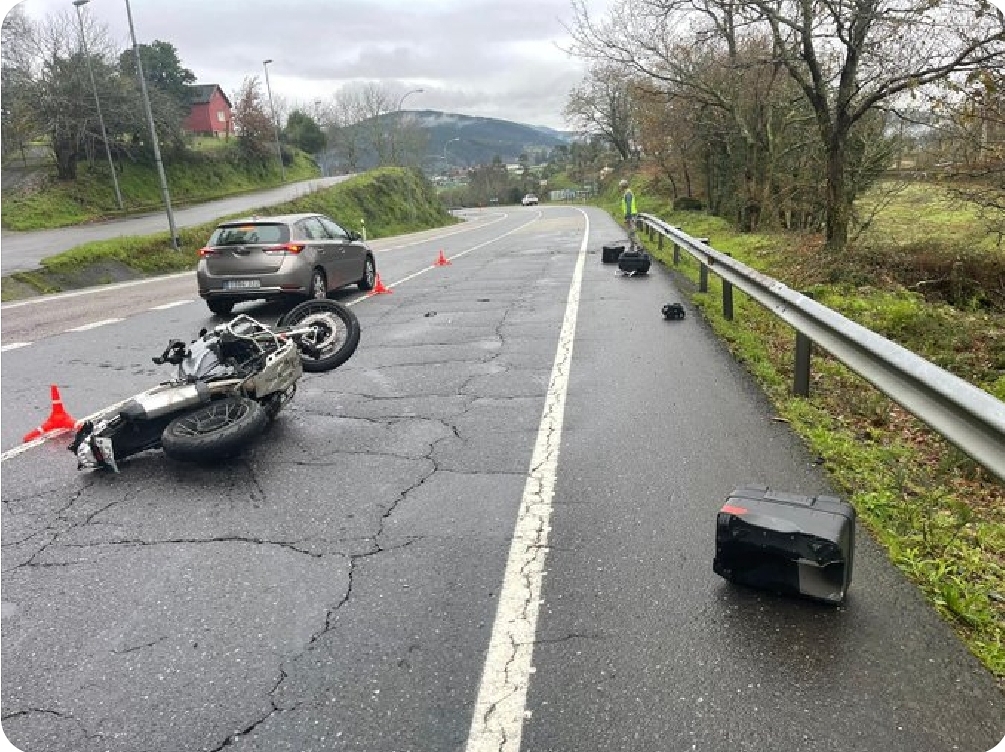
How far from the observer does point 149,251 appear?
75.4 ft

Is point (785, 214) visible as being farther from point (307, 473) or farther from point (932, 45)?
point (307, 473)

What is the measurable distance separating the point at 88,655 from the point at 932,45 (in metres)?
13.6

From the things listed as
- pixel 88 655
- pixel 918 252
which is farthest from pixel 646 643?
pixel 918 252

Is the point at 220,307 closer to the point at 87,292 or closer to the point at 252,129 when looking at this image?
the point at 87,292

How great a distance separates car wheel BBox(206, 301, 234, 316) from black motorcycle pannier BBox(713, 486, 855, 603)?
10.4 m

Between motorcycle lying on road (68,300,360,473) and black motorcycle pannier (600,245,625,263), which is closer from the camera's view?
motorcycle lying on road (68,300,360,473)

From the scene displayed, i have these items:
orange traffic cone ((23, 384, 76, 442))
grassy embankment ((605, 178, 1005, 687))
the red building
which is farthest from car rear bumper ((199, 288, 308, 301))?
the red building

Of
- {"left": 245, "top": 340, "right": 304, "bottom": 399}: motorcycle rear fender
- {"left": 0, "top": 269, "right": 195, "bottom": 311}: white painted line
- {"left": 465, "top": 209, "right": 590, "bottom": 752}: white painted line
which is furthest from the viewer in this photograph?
{"left": 0, "top": 269, "right": 195, "bottom": 311}: white painted line

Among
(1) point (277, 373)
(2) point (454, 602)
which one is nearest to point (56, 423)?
(1) point (277, 373)

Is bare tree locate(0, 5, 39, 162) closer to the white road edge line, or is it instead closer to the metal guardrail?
the white road edge line

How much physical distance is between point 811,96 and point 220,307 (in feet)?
37.6

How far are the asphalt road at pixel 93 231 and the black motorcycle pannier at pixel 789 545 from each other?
837 inches

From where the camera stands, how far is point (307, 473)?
16.0ft

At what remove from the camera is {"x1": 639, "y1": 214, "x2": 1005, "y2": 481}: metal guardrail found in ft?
10.8
